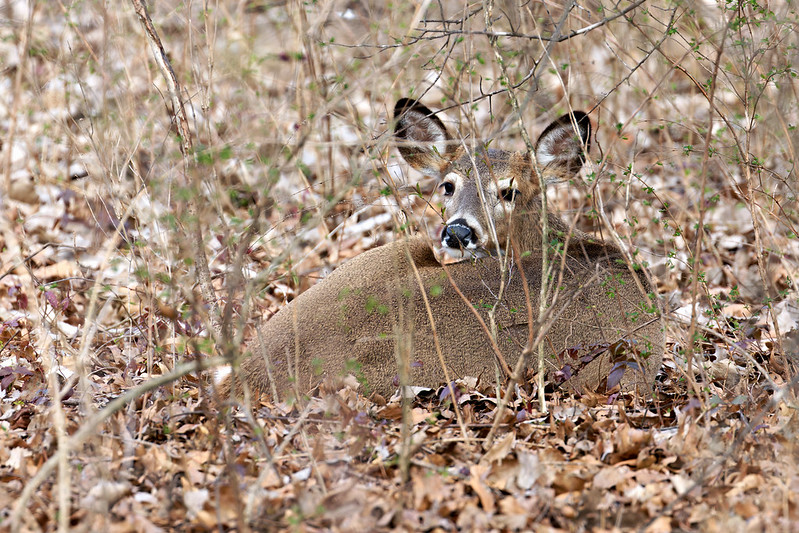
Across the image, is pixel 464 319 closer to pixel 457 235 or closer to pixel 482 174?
pixel 457 235

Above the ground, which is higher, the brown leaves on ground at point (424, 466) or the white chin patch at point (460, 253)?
the white chin patch at point (460, 253)

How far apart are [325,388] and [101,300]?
259cm

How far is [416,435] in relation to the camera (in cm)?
350

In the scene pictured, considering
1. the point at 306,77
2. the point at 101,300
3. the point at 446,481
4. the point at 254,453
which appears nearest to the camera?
the point at 446,481

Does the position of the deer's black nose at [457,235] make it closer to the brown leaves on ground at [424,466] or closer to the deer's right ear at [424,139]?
the deer's right ear at [424,139]

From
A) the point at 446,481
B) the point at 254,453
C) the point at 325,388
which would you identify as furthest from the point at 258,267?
the point at 446,481

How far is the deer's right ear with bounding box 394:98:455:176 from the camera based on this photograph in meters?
5.12

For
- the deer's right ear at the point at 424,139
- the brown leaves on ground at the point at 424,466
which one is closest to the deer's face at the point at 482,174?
the deer's right ear at the point at 424,139

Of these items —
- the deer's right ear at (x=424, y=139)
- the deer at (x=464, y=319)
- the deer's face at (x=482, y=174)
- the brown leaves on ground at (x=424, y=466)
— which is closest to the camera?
the brown leaves on ground at (x=424, y=466)

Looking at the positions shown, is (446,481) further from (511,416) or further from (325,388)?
(325,388)

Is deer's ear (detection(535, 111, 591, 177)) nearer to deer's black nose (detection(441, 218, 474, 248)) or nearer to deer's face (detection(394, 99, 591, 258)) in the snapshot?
deer's face (detection(394, 99, 591, 258))

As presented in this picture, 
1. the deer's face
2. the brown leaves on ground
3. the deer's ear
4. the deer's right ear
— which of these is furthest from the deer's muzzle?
the brown leaves on ground

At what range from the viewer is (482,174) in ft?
17.6

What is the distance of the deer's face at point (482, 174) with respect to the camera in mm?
4973
